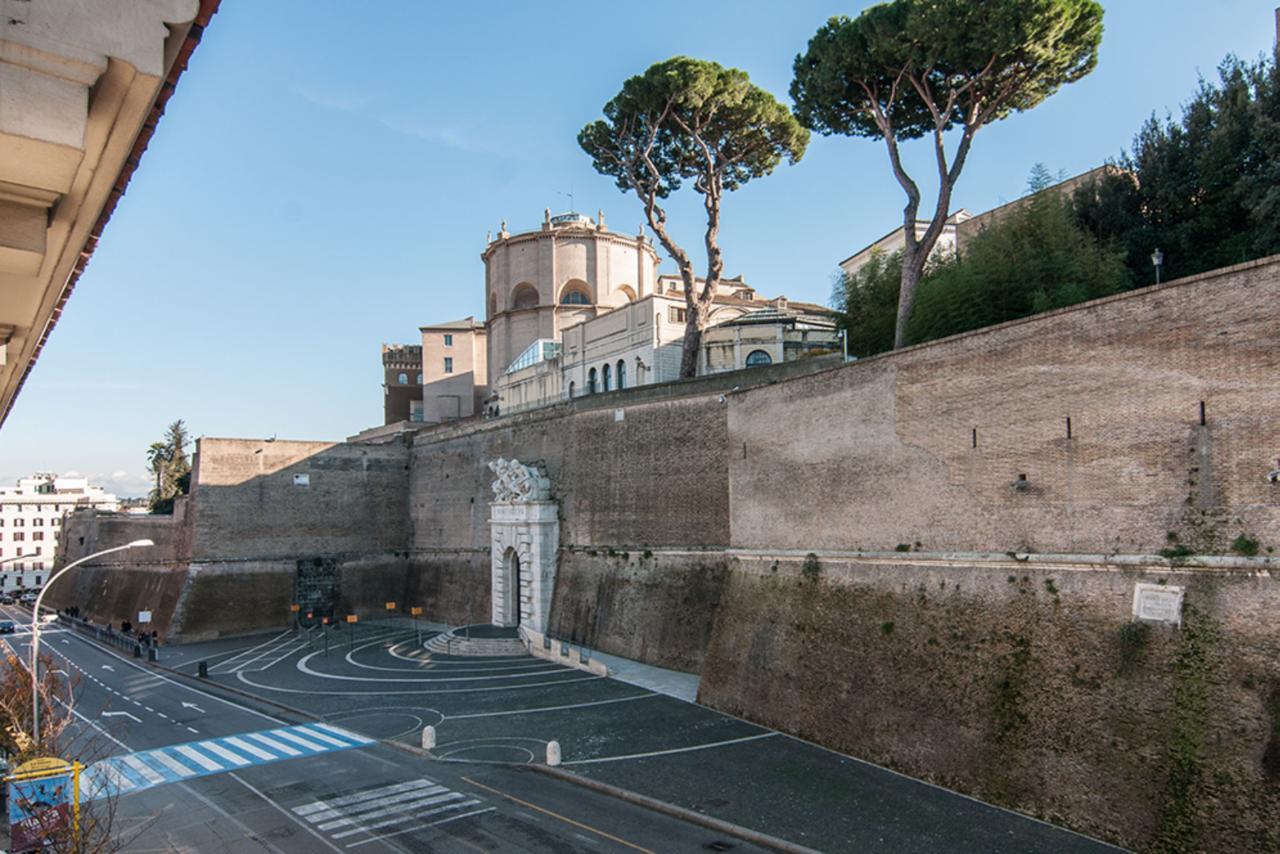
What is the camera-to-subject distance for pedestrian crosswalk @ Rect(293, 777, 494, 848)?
14.7 meters

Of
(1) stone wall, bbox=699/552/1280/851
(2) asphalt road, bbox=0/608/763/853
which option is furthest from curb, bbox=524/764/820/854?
(1) stone wall, bbox=699/552/1280/851

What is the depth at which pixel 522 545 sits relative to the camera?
1297 inches

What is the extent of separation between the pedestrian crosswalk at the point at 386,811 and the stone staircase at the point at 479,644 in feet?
42.8

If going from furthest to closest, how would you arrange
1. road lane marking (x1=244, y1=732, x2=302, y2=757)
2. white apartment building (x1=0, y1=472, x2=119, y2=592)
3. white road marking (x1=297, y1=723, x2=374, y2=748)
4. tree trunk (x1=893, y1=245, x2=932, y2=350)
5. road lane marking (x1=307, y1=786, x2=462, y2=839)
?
white apartment building (x1=0, y1=472, x2=119, y2=592) → tree trunk (x1=893, y1=245, x2=932, y2=350) → white road marking (x1=297, y1=723, x2=374, y2=748) → road lane marking (x1=244, y1=732, x2=302, y2=757) → road lane marking (x1=307, y1=786, x2=462, y2=839)

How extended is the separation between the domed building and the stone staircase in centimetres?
2098

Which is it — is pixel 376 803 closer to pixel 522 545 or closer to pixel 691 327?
pixel 522 545

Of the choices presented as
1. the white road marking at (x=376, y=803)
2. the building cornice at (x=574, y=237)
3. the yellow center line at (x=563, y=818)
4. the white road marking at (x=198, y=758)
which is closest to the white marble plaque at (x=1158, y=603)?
the yellow center line at (x=563, y=818)

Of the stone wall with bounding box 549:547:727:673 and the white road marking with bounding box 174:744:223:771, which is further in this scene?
the stone wall with bounding box 549:547:727:673

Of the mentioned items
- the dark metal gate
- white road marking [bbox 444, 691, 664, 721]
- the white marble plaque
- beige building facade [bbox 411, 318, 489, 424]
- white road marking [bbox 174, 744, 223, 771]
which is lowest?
white road marking [bbox 174, 744, 223, 771]

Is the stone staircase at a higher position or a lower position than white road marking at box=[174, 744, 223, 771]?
higher

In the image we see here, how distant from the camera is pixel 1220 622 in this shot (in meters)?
12.1

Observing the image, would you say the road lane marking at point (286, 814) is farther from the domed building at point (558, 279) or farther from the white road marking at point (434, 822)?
the domed building at point (558, 279)

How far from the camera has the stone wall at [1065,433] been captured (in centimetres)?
1221

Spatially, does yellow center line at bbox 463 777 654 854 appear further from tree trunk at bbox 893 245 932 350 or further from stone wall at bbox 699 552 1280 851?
tree trunk at bbox 893 245 932 350
